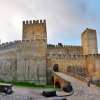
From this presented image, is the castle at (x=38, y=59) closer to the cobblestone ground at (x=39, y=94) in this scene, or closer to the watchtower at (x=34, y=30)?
the watchtower at (x=34, y=30)

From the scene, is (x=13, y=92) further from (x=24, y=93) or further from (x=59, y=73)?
(x=59, y=73)

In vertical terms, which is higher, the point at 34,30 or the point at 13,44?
the point at 34,30

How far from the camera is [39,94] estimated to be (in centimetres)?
3253

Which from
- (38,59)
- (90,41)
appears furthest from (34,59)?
(90,41)

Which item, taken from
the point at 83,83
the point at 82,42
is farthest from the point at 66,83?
the point at 82,42

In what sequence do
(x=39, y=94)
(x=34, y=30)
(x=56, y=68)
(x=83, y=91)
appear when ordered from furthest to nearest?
1. (x=34, y=30)
2. (x=56, y=68)
3. (x=83, y=91)
4. (x=39, y=94)

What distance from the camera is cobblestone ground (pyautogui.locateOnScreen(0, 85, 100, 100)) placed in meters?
30.9

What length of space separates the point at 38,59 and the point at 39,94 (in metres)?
10.5

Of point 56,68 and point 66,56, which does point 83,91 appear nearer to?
point 56,68

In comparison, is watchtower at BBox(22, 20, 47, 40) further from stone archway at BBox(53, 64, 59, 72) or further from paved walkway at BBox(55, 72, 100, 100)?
paved walkway at BBox(55, 72, 100, 100)

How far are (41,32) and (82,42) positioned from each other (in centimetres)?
711

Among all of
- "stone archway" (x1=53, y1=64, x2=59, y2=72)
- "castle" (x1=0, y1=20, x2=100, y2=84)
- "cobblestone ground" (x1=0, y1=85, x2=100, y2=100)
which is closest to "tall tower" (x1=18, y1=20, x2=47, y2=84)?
"castle" (x1=0, y1=20, x2=100, y2=84)

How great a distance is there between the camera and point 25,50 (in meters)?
42.8

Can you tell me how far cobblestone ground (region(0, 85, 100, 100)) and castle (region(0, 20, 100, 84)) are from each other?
303 inches
